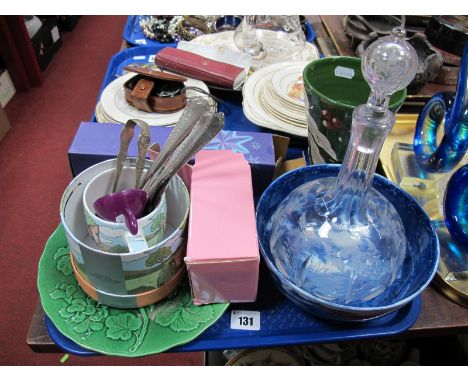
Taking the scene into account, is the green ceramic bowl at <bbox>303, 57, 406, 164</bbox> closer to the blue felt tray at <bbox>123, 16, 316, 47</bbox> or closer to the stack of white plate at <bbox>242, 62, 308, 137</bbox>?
the stack of white plate at <bbox>242, 62, 308, 137</bbox>

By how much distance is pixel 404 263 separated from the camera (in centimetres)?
45

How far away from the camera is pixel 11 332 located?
949mm

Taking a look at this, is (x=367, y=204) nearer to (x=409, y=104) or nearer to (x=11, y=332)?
(x=409, y=104)

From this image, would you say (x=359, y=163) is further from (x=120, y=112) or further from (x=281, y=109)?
(x=120, y=112)

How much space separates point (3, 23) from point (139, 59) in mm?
863

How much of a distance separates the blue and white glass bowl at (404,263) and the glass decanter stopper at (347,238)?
13mm

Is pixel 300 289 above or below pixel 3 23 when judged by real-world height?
above

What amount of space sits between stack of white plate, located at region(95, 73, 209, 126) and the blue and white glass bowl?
23 cm

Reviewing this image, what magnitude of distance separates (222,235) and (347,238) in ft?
0.42

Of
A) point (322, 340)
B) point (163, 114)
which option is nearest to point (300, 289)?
point (322, 340)

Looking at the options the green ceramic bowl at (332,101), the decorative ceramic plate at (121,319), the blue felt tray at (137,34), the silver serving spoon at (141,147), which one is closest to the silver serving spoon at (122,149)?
the silver serving spoon at (141,147)

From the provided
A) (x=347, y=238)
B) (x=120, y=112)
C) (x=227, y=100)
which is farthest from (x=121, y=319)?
(x=227, y=100)

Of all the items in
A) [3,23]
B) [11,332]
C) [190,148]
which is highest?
[190,148]

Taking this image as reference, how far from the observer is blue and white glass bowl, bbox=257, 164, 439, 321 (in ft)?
1.26
